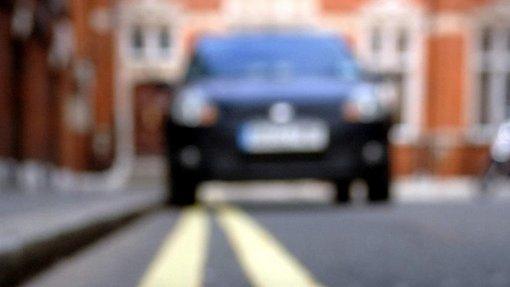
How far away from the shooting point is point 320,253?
493 centimetres

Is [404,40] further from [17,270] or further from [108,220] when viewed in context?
[17,270]

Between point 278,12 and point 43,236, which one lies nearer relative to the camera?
point 43,236

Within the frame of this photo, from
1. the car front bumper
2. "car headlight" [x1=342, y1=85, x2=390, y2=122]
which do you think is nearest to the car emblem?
the car front bumper

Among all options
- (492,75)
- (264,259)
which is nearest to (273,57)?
(264,259)

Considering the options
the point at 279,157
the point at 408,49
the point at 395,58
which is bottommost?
the point at 395,58

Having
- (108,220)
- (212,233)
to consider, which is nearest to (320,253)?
(212,233)

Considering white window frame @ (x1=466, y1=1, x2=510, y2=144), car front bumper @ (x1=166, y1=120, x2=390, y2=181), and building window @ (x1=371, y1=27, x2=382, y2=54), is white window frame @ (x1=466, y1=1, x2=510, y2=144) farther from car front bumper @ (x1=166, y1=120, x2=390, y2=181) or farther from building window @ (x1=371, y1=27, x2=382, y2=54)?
car front bumper @ (x1=166, y1=120, x2=390, y2=181)

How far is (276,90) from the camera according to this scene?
31.1 ft

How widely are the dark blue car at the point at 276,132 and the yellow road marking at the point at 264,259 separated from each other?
2197 mm

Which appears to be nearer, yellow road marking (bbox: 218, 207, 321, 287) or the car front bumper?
yellow road marking (bbox: 218, 207, 321, 287)

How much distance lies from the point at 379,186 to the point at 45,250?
5804mm

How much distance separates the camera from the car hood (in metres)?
9.37

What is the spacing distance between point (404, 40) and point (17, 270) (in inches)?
1015

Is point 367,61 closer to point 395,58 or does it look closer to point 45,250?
point 395,58
